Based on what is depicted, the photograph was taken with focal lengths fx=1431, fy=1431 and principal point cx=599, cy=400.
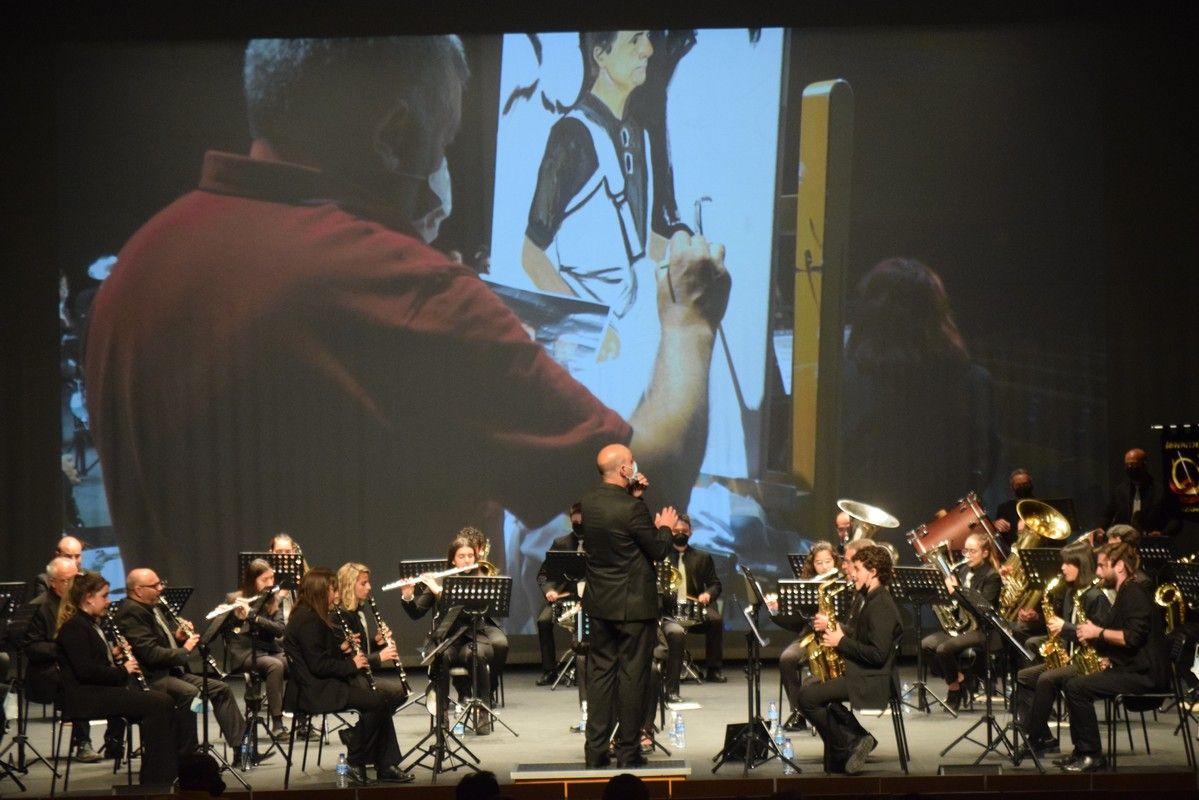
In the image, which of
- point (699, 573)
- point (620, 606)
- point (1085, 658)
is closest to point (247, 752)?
point (620, 606)

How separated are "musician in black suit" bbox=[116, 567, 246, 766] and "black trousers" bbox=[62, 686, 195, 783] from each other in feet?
0.82

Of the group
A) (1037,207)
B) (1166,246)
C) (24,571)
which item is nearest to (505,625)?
(24,571)

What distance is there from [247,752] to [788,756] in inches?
122

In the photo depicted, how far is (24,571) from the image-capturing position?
12.1 m

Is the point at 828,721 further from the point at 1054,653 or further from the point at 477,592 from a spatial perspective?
the point at 477,592

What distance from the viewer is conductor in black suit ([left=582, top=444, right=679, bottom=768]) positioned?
6902mm

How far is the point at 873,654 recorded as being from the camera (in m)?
7.23

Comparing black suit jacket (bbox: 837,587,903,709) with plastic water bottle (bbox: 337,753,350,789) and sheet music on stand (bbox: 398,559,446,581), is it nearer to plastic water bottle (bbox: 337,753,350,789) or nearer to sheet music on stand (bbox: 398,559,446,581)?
plastic water bottle (bbox: 337,753,350,789)

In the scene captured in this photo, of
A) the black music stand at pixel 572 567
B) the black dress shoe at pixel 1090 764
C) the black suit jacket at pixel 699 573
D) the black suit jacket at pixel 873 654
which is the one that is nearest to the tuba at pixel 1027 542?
the black dress shoe at pixel 1090 764

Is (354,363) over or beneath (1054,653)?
over

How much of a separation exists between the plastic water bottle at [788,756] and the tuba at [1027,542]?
179cm

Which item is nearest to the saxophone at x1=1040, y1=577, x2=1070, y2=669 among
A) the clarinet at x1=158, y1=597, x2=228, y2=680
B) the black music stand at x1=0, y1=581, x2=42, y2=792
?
the clarinet at x1=158, y1=597, x2=228, y2=680

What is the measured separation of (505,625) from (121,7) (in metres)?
6.20

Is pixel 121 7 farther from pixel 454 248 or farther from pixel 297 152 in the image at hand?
pixel 454 248
